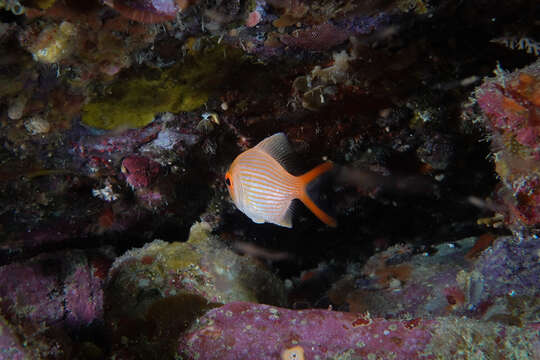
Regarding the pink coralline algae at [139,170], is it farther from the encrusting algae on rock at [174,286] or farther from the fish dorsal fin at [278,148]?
the fish dorsal fin at [278,148]

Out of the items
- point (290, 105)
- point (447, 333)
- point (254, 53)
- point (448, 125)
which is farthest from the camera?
point (448, 125)

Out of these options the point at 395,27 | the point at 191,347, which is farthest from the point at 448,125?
the point at 191,347

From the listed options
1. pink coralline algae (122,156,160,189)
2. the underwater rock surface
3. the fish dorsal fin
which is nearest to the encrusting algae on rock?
the underwater rock surface

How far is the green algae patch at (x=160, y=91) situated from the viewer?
8.20 feet

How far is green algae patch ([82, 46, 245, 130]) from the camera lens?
8.20 ft

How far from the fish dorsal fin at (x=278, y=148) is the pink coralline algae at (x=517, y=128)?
4.80ft

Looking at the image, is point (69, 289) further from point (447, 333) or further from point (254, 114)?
point (447, 333)

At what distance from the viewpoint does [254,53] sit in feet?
8.38

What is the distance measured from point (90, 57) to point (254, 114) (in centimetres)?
148

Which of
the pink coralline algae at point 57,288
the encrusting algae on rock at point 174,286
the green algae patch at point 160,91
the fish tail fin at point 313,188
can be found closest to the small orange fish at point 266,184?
the fish tail fin at point 313,188

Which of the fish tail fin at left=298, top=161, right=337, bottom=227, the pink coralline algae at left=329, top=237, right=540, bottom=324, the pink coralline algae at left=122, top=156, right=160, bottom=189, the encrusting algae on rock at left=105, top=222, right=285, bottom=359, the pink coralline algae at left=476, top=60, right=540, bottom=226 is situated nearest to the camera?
the pink coralline algae at left=476, top=60, right=540, bottom=226

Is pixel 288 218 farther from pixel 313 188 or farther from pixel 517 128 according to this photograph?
pixel 517 128

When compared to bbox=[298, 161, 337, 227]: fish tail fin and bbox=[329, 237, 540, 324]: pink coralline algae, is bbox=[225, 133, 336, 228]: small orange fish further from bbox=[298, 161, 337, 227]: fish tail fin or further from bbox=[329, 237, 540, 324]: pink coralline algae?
bbox=[329, 237, 540, 324]: pink coralline algae

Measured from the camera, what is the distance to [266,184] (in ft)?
8.07
